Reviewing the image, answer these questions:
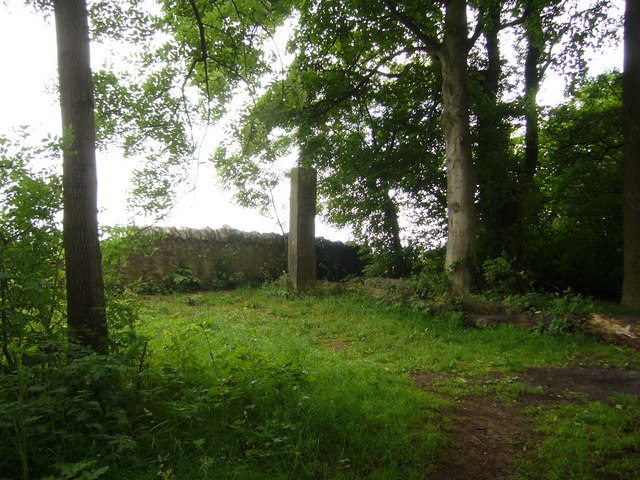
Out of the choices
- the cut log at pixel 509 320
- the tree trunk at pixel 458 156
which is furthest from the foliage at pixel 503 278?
the cut log at pixel 509 320

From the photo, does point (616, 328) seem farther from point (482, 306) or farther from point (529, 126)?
point (529, 126)

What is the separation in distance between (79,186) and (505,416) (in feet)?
13.8

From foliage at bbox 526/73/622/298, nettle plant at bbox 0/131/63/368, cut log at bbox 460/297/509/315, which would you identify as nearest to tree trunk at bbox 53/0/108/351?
nettle plant at bbox 0/131/63/368

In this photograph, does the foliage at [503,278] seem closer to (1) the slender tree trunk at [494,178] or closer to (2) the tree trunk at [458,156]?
(2) the tree trunk at [458,156]

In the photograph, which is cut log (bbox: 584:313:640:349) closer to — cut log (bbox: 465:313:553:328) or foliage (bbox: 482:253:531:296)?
cut log (bbox: 465:313:553:328)

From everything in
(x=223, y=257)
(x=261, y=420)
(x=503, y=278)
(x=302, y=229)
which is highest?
(x=302, y=229)

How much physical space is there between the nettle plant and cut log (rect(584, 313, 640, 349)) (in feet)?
23.8

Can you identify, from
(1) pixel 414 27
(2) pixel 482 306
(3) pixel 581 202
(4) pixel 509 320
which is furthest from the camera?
(3) pixel 581 202

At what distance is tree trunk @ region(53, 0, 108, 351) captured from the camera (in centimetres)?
334

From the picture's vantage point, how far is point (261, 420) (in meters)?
3.15

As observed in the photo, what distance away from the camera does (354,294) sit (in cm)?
1050

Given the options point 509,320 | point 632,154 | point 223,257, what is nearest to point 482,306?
point 509,320

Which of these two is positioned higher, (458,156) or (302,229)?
(458,156)

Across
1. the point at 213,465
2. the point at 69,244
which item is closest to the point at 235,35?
the point at 69,244
